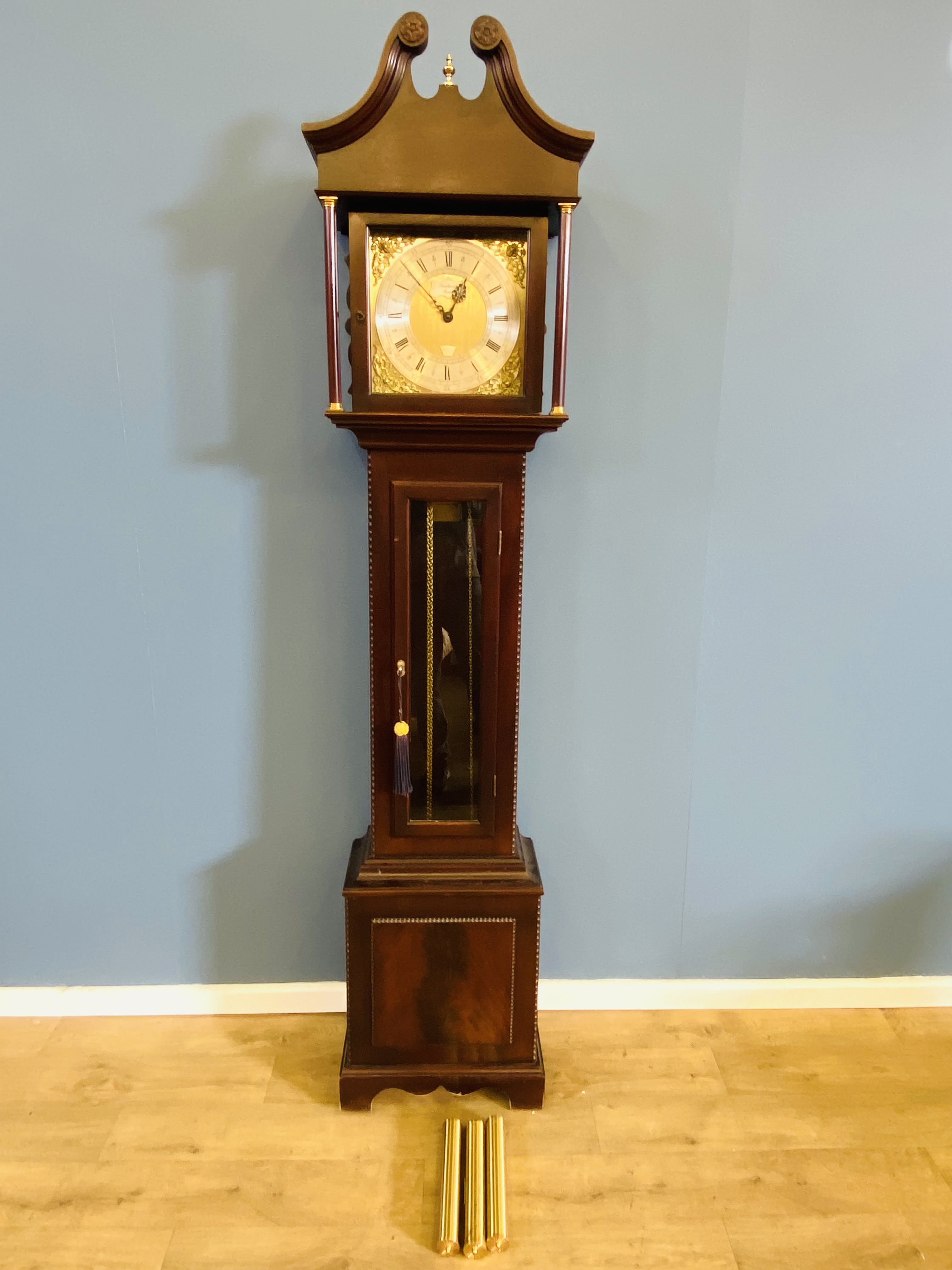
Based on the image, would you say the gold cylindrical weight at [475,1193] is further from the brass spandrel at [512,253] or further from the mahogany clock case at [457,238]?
the brass spandrel at [512,253]

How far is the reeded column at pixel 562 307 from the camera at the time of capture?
129 cm

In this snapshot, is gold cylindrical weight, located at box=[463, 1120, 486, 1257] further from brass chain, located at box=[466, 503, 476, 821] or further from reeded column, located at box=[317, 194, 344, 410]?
reeded column, located at box=[317, 194, 344, 410]

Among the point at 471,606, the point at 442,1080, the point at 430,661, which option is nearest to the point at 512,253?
the point at 471,606

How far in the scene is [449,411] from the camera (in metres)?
1.36

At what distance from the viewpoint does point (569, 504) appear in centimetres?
164

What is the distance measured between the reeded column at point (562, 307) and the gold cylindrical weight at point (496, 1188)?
138 centimetres

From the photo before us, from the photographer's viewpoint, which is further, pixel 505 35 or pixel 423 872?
pixel 423 872

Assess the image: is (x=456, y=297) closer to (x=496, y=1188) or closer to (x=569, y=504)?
(x=569, y=504)

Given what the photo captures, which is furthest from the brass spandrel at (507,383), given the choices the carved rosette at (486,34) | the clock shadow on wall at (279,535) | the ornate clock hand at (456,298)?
the carved rosette at (486,34)

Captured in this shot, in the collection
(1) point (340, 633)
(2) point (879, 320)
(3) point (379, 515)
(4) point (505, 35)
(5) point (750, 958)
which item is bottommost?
(5) point (750, 958)

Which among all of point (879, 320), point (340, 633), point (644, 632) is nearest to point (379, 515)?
point (340, 633)

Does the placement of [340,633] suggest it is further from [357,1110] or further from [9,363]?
[357,1110]

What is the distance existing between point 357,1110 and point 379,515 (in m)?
1.22

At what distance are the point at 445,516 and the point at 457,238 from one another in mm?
477
